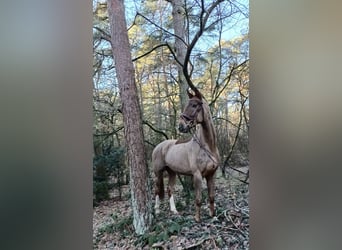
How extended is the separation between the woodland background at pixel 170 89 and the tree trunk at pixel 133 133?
0.03 metres

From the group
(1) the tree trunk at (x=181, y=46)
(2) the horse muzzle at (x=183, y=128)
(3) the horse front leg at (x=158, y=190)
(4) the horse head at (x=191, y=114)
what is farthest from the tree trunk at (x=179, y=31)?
(3) the horse front leg at (x=158, y=190)

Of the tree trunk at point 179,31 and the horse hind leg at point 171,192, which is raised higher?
the tree trunk at point 179,31

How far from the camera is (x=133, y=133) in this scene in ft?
6.09

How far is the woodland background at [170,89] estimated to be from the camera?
71.0 inches

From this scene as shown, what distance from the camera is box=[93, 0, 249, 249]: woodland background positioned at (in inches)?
71.0

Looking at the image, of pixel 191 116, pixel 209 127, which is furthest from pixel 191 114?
pixel 209 127

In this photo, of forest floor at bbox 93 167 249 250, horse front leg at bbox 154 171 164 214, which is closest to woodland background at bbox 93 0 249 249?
forest floor at bbox 93 167 249 250

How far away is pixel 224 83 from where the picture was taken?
1.87 m

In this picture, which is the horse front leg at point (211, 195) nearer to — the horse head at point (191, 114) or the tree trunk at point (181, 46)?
A: the tree trunk at point (181, 46)

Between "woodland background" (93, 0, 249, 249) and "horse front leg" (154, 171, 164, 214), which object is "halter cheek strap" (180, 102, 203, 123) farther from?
"horse front leg" (154, 171, 164, 214)

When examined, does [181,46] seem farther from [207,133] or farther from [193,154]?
[193,154]
